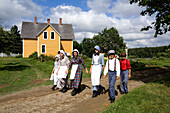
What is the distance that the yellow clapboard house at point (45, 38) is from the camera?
100 feet

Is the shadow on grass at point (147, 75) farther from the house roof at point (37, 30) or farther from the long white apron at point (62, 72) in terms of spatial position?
the house roof at point (37, 30)

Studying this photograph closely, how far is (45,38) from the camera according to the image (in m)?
30.7

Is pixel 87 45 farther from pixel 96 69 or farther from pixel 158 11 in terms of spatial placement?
pixel 96 69

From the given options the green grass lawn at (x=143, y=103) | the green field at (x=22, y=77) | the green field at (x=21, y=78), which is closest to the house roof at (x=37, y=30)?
the green field at (x=22, y=77)

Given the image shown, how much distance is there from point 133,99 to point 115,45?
171ft

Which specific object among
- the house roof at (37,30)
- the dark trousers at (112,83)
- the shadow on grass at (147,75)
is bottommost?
the shadow on grass at (147,75)

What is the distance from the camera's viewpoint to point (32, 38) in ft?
108

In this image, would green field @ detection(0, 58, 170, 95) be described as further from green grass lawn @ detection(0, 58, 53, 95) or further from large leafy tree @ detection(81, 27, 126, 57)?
large leafy tree @ detection(81, 27, 126, 57)

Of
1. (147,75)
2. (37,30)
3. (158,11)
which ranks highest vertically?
(37,30)

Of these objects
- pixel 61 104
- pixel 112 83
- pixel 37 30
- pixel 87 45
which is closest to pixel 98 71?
pixel 112 83

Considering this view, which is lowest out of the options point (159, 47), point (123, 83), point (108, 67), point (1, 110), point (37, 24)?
point (1, 110)

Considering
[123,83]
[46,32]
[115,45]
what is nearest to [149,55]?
[115,45]

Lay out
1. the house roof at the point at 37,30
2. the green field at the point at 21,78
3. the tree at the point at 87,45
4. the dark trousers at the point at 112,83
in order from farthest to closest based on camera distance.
Answer: 1. the tree at the point at 87,45
2. the house roof at the point at 37,30
3. the green field at the point at 21,78
4. the dark trousers at the point at 112,83

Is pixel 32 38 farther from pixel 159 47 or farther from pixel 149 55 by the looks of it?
pixel 159 47
